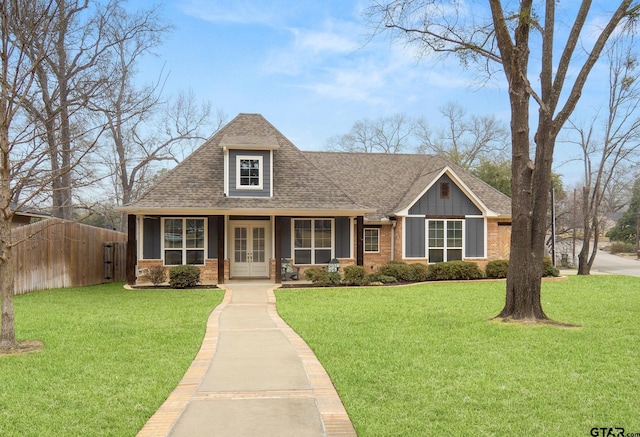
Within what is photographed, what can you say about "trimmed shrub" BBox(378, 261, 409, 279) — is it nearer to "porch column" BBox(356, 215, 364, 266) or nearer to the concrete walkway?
"porch column" BBox(356, 215, 364, 266)

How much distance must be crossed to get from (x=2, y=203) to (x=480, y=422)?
7.47 meters

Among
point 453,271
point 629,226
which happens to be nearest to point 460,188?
point 453,271

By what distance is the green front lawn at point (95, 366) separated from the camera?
4.79m

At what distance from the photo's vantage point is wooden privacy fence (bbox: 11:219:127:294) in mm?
14855

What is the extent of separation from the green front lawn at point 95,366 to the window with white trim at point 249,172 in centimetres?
668

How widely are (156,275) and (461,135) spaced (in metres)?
34.5

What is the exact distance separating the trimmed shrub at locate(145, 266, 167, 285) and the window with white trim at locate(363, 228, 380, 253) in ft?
26.9

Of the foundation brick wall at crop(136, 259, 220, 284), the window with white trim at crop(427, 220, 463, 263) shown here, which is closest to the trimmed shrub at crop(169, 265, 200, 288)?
the foundation brick wall at crop(136, 259, 220, 284)

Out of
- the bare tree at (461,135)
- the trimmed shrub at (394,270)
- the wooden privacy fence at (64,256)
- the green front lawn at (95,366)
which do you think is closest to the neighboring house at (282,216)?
the trimmed shrub at (394,270)

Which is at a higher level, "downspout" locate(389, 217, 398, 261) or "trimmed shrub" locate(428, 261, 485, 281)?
"downspout" locate(389, 217, 398, 261)

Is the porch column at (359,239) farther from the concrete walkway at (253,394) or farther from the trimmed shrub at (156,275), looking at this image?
the concrete walkway at (253,394)

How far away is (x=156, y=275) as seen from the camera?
17.2 meters

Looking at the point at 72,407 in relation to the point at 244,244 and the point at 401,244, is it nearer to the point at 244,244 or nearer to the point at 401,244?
the point at 244,244

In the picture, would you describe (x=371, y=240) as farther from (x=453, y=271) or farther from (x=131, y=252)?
(x=131, y=252)
